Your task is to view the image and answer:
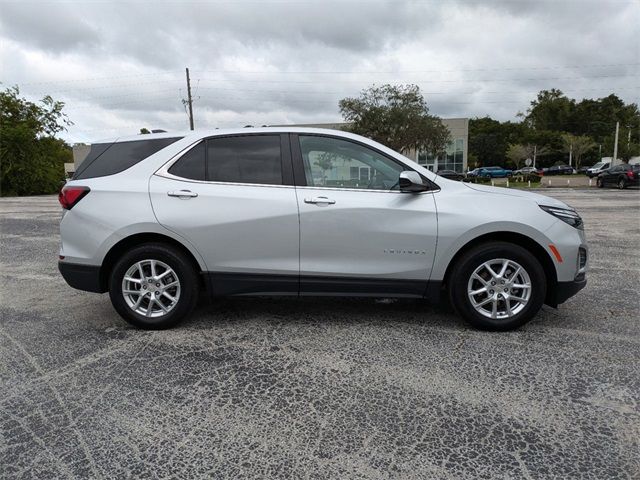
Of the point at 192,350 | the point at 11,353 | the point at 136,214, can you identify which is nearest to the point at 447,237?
the point at 192,350

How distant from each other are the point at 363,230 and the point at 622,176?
102 ft

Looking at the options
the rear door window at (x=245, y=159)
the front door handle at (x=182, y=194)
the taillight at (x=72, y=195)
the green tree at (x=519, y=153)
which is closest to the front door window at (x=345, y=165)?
the rear door window at (x=245, y=159)

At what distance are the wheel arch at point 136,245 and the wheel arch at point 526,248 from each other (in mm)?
2251

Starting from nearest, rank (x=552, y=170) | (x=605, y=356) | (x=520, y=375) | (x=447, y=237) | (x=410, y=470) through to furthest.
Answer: (x=410, y=470) < (x=520, y=375) < (x=605, y=356) < (x=447, y=237) < (x=552, y=170)

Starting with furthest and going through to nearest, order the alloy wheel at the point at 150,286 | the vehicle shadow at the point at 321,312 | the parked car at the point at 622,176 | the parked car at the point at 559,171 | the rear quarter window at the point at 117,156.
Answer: the parked car at the point at 559,171, the parked car at the point at 622,176, the vehicle shadow at the point at 321,312, the rear quarter window at the point at 117,156, the alloy wheel at the point at 150,286

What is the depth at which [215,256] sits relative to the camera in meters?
3.97

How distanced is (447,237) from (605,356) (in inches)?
58.1

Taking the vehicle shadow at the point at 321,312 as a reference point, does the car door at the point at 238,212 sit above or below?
above

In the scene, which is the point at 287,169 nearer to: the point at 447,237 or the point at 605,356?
the point at 447,237

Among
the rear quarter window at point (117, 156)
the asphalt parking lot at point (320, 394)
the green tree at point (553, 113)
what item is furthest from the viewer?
the green tree at point (553, 113)

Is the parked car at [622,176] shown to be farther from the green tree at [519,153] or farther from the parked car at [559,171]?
the green tree at [519,153]

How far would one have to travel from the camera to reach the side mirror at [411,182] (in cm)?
377

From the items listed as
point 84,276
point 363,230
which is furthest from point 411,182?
point 84,276

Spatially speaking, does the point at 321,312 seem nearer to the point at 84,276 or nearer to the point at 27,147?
the point at 84,276
